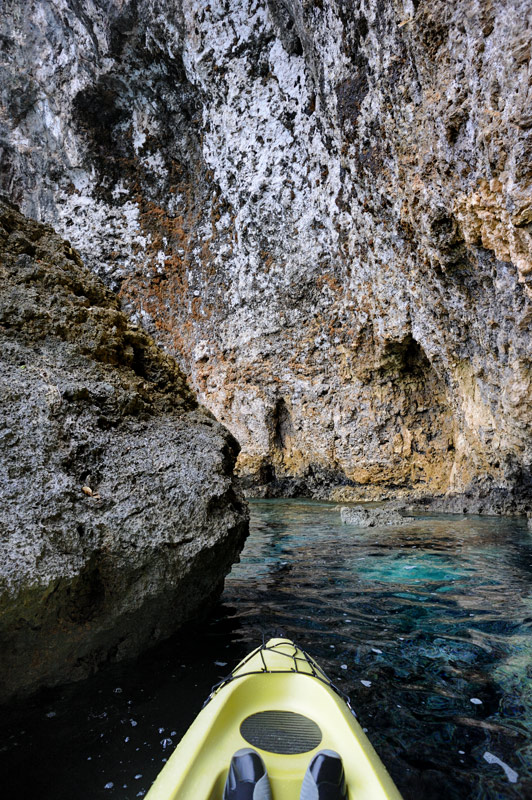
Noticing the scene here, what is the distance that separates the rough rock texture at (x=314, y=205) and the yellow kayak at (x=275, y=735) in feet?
13.6

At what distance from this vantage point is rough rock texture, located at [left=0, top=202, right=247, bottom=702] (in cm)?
207

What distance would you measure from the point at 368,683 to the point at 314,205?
35.7 ft

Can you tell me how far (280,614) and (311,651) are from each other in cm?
62

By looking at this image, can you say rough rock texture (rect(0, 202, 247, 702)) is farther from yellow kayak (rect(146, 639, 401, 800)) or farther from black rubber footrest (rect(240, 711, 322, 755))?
black rubber footrest (rect(240, 711, 322, 755))

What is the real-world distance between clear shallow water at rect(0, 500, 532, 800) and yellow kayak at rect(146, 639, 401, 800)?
262 millimetres

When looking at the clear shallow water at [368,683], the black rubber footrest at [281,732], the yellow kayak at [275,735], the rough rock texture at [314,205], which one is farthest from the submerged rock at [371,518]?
the black rubber footrest at [281,732]

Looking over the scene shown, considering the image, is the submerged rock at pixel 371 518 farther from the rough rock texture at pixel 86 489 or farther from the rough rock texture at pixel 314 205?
the rough rock texture at pixel 86 489

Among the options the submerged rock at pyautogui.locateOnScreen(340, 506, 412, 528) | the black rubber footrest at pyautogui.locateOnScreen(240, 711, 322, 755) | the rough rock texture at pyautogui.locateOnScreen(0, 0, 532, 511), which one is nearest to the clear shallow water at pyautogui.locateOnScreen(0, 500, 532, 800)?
the black rubber footrest at pyautogui.locateOnScreen(240, 711, 322, 755)

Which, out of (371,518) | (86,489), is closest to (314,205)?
(371,518)

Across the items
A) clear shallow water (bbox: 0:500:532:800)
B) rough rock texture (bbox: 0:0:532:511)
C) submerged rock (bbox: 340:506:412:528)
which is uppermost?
rough rock texture (bbox: 0:0:532:511)

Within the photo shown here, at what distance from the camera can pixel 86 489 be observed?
2459 mm

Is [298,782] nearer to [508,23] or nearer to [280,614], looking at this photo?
[280,614]

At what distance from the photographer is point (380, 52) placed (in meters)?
6.35

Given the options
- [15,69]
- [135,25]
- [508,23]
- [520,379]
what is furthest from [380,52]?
[15,69]
